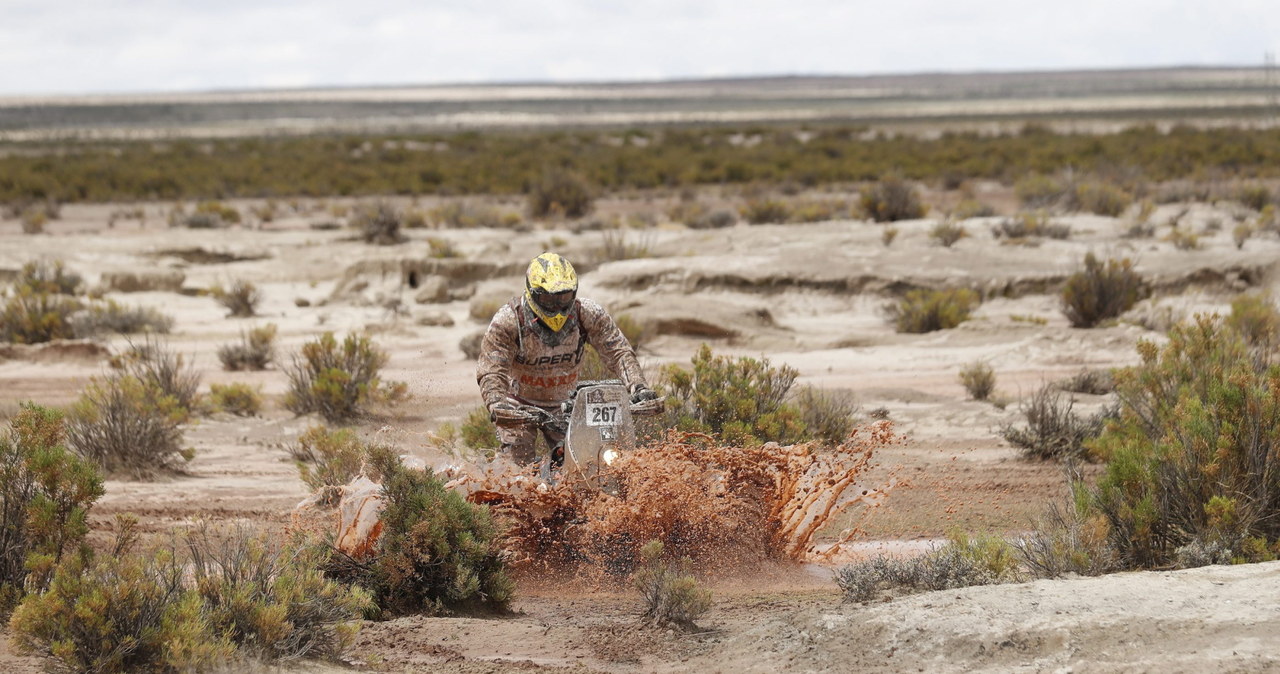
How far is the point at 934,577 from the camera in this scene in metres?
5.57

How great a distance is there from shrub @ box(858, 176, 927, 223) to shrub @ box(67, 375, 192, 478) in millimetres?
15376

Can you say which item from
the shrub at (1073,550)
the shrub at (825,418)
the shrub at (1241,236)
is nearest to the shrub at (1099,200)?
the shrub at (1241,236)

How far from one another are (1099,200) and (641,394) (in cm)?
1826

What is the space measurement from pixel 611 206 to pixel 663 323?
16.4 meters

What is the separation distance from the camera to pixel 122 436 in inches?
363

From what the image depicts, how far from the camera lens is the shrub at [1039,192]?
23.8 metres

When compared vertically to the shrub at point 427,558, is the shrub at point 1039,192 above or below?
below

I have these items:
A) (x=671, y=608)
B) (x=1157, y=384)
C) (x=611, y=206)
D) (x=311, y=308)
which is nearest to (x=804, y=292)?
(x=311, y=308)

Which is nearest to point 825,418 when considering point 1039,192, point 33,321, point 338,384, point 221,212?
point 338,384

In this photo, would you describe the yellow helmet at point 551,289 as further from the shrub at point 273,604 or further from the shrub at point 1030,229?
the shrub at point 1030,229

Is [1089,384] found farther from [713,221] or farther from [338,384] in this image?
[713,221]

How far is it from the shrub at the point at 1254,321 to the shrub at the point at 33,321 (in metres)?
12.9

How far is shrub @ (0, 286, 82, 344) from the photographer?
14773 mm

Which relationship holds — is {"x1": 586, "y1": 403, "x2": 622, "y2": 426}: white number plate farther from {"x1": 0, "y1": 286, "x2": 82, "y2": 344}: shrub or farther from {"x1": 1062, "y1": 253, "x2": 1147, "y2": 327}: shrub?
{"x1": 0, "y1": 286, "x2": 82, "y2": 344}: shrub
